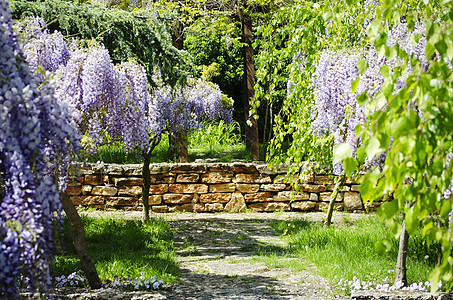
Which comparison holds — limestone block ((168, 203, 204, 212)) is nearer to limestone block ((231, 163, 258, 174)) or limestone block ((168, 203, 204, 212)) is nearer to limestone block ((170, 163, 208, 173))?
limestone block ((170, 163, 208, 173))

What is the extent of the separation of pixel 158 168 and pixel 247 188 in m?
1.56

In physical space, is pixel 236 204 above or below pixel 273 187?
below

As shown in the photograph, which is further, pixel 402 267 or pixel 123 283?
pixel 123 283

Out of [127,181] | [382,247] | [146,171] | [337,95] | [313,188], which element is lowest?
[313,188]

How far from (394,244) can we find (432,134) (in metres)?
3.32

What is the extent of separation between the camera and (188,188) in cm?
791

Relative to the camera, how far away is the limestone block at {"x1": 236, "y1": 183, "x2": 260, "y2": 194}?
794cm

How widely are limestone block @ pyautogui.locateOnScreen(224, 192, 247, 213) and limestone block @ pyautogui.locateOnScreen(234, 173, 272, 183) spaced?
0.26 meters

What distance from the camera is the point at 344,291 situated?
3594mm

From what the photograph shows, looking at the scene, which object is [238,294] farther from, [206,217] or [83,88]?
[206,217]

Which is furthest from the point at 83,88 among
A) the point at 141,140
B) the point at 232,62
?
the point at 232,62

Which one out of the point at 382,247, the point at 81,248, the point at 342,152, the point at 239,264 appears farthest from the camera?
the point at 239,264

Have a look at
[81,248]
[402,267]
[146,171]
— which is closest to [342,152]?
[402,267]

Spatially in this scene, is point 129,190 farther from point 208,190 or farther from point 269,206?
point 269,206
